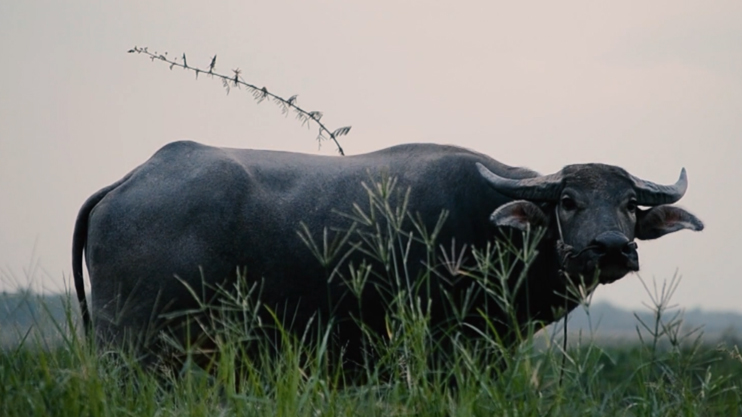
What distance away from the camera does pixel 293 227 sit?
6164mm

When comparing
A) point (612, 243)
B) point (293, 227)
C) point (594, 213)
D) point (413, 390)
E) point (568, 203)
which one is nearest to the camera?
point (413, 390)

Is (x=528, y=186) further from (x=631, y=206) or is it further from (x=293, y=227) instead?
(x=293, y=227)

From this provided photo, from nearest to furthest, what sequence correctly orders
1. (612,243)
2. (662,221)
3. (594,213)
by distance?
(612,243)
(594,213)
(662,221)

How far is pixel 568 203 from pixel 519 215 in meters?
0.32

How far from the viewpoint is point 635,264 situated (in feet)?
17.3

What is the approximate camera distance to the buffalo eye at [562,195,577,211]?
5.68 metres

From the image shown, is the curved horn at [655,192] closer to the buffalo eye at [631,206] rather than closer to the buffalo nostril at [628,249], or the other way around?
the buffalo eye at [631,206]

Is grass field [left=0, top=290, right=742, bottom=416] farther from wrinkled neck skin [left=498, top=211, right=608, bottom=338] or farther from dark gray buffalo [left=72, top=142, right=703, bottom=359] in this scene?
wrinkled neck skin [left=498, top=211, right=608, bottom=338]

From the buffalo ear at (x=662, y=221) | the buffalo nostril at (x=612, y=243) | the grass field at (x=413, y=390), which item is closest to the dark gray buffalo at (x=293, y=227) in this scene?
the buffalo ear at (x=662, y=221)

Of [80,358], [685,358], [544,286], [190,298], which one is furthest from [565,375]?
[190,298]

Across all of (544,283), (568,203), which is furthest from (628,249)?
(544,283)

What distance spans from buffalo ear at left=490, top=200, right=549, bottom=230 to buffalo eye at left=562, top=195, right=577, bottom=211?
197mm

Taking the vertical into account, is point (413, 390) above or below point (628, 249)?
below

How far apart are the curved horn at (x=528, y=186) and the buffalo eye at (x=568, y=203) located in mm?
109
